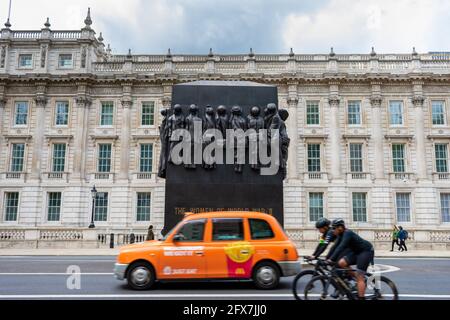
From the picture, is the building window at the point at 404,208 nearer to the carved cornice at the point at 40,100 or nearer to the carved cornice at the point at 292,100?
the carved cornice at the point at 292,100

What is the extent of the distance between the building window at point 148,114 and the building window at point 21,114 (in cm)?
1070

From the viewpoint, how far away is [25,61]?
119ft

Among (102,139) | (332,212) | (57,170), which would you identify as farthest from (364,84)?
(57,170)

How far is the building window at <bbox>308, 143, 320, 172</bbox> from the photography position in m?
34.0

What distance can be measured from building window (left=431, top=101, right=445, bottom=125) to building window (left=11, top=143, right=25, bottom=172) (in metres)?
37.0

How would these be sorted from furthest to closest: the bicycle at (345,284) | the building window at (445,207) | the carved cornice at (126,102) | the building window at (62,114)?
the building window at (62,114) → the carved cornice at (126,102) → the building window at (445,207) → the bicycle at (345,284)

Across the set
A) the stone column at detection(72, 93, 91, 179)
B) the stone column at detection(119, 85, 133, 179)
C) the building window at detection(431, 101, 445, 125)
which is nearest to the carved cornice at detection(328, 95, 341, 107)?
the building window at detection(431, 101, 445, 125)

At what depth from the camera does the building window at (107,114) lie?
35.5 meters

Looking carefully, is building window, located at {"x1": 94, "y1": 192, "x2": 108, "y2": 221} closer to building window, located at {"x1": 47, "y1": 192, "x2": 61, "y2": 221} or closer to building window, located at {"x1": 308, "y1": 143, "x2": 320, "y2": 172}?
building window, located at {"x1": 47, "y1": 192, "x2": 61, "y2": 221}

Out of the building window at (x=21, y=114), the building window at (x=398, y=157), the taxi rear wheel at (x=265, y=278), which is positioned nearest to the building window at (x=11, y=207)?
the building window at (x=21, y=114)

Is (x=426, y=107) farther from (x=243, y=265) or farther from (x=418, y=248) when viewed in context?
(x=243, y=265)

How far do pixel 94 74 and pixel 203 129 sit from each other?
81.3 feet

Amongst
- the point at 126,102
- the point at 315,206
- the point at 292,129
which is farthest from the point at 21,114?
the point at 315,206

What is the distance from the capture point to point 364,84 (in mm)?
34969
